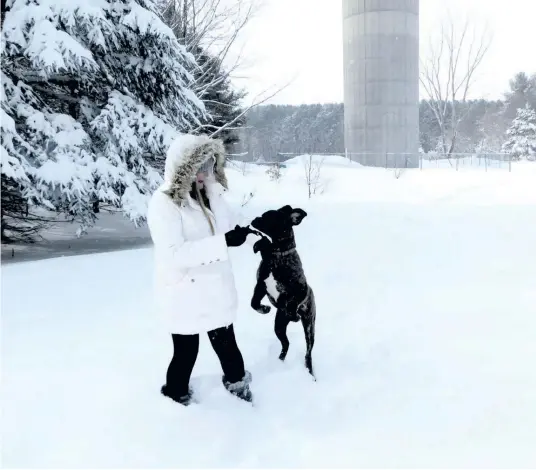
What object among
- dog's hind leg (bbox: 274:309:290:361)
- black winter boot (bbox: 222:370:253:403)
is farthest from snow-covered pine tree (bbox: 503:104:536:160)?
black winter boot (bbox: 222:370:253:403)

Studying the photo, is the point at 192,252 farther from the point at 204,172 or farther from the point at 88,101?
the point at 88,101

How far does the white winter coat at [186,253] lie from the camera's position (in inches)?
109

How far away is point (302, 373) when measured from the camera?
3.80 metres

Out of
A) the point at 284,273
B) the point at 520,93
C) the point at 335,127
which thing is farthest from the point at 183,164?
the point at 335,127

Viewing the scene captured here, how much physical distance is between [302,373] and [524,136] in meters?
47.3

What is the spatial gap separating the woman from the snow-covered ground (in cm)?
44

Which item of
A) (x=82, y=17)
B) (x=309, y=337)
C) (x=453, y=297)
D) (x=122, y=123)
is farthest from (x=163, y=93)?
(x=309, y=337)

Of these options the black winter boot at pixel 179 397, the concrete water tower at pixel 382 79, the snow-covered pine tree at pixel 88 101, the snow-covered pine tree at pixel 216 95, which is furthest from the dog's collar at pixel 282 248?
the concrete water tower at pixel 382 79

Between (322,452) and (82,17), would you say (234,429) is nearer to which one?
(322,452)

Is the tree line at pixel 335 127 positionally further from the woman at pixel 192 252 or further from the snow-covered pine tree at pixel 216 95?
the woman at pixel 192 252

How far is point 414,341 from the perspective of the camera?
178 inches

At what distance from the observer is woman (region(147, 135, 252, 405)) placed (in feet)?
9.16

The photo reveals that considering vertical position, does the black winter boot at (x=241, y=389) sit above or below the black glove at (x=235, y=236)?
below

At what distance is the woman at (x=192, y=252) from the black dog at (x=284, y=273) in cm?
33
